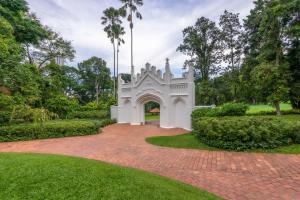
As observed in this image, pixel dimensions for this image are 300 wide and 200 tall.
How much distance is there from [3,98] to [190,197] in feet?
43.9

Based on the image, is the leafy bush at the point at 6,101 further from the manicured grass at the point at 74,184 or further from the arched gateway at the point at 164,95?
the manicured grass at the point at 74,184

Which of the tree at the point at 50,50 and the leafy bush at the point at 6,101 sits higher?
the tree at the point at 50,50

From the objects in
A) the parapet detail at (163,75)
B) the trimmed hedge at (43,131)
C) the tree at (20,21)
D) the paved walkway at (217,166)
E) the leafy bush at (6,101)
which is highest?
the tree at (20,21)

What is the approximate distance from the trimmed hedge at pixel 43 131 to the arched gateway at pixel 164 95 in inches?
228

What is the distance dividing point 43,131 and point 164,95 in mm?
9221

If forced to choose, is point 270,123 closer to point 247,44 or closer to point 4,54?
point 4,54

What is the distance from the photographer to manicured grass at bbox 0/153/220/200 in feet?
10.5

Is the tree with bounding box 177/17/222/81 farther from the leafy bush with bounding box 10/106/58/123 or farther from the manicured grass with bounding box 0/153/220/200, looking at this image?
the manicured grass with bounding box 0/153/220/200

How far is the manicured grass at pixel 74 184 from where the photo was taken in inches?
126

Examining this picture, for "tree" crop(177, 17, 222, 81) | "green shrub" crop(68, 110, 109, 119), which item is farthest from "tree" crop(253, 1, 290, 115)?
"green shrub" crop(68, 110, 109, 119)

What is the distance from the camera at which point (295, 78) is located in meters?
16.7

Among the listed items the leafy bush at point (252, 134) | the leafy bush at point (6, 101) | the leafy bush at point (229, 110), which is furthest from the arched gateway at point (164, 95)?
the leafy bush at point (6, 101)

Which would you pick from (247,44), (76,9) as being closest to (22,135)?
(76,9)

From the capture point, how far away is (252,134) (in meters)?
8.29
